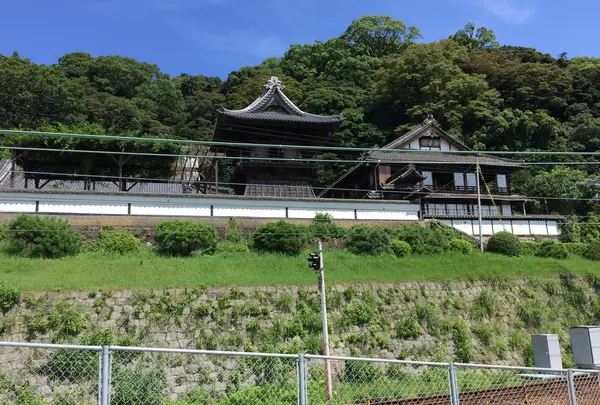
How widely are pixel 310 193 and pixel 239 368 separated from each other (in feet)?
52.7

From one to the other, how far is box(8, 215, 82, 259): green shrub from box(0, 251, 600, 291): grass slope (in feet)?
1.87

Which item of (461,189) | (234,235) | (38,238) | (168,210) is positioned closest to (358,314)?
(234,235)

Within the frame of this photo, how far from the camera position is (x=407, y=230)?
926 inches

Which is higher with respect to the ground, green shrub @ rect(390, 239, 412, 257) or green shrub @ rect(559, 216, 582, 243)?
green shrub @ rect(559, 216, 582, 243)

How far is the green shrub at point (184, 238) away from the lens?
1941 centimetres

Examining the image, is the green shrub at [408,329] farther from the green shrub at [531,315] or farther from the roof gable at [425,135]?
the roof gable at [425,135]

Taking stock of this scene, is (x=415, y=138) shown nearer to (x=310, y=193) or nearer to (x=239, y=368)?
(x=310, y=193)

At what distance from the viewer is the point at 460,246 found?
23.5 m

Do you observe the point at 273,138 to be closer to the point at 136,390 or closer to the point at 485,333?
the point at 485,333

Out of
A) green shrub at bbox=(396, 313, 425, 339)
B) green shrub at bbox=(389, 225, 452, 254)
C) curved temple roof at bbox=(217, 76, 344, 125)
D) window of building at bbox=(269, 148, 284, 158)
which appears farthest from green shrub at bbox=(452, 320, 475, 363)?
window of building at bbox=(269, 148, 284, 158)

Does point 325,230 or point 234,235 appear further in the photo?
point 325,230

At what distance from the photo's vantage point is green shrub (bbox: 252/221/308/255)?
2069 cm

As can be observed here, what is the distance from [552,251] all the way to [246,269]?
16.2m

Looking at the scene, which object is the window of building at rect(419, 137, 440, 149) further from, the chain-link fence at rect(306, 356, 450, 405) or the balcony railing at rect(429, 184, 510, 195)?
the chain-link fence at rect(306, 356, 450, 405)
